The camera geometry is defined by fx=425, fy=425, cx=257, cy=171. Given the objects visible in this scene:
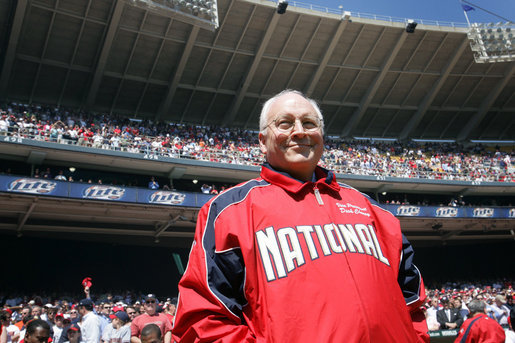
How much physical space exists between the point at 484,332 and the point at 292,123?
469 cm

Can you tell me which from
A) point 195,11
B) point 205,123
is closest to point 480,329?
point 195,11

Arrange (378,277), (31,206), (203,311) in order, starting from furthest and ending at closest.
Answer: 1. (31,206)
2. (378,277)
3. (203,311)

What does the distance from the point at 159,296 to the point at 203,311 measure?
72.7ft

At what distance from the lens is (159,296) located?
73.8ft

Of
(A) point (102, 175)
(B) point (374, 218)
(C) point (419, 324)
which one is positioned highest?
(A) point (102, 175)

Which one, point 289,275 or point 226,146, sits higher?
point 226,146

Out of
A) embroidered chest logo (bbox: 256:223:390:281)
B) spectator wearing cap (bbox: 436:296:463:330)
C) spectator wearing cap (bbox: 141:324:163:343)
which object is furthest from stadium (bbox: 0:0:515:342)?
embroidered chest logo (bbox: 256:223:390:281)

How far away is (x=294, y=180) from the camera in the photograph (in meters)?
2.10

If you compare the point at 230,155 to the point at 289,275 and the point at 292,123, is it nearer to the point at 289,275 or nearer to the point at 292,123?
the point at 292,123

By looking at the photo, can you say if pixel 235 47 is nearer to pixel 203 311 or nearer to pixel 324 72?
pixel 324 72

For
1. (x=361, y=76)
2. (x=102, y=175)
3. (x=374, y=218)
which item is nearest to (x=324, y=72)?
(x=361, y=76)

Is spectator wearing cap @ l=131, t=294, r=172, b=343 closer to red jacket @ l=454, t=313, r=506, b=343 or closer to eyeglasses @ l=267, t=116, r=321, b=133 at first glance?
red jacket @ l=454, t=313, r=506, b=343

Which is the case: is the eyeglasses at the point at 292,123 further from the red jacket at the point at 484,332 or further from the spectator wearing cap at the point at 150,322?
the spectator wearing cap at the point at 150,322

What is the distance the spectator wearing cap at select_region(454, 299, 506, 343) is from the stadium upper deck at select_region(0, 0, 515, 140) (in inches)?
769
